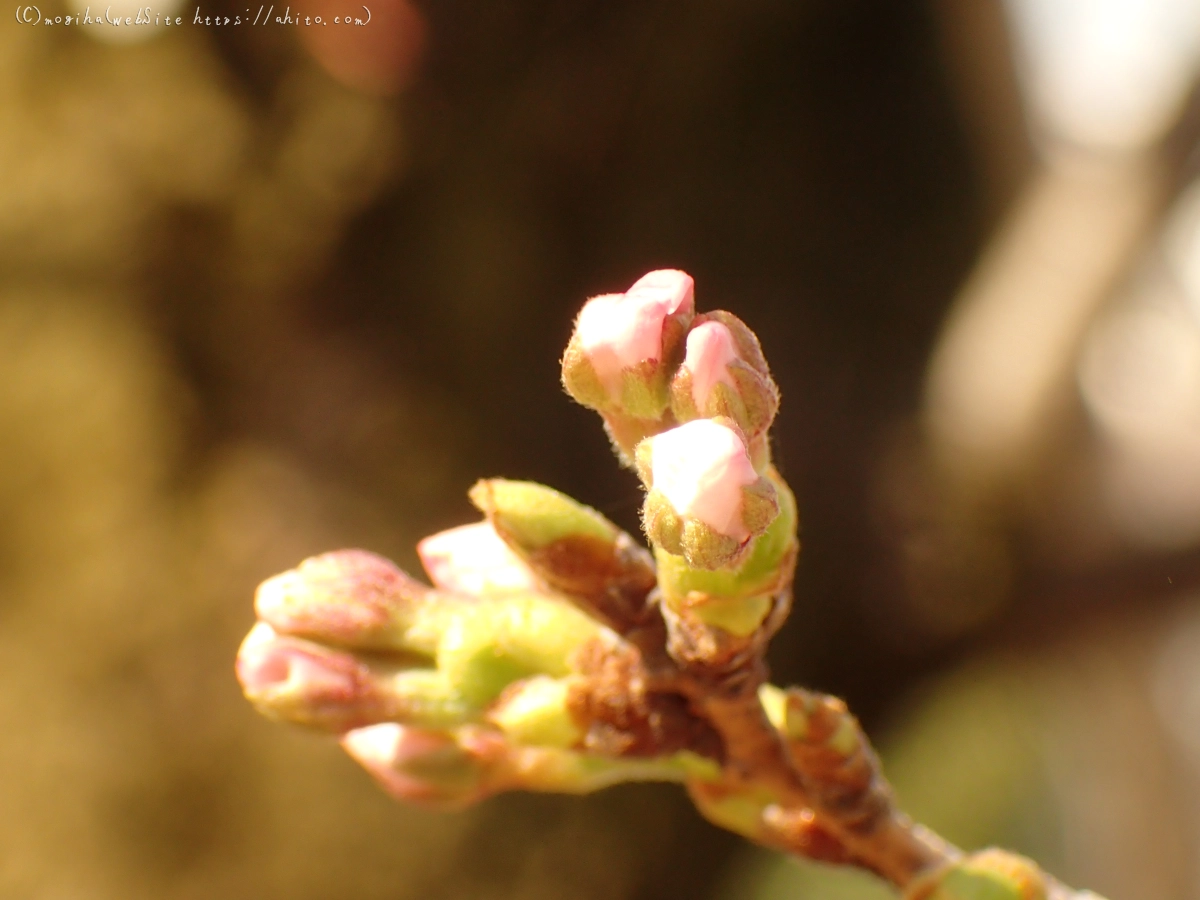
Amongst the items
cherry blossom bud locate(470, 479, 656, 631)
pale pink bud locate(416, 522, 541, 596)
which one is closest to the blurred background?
pale pink bud locate(416, 522, 541, 596)

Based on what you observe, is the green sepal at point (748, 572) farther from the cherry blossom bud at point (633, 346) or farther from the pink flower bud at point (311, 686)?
the pink flower bud at point (311, 686)

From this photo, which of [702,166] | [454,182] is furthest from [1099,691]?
[454,182]

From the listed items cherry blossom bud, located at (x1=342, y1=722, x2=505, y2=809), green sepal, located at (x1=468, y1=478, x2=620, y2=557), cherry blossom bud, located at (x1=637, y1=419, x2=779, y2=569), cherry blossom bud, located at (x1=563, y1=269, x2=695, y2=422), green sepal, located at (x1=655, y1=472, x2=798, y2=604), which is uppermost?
cherry blossom bud, located at (x1=563, y1=269, x2=695, y2=422)

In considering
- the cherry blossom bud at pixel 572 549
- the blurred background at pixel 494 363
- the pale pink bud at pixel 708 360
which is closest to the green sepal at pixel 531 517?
the cherry blossom bud at pixel 572 549

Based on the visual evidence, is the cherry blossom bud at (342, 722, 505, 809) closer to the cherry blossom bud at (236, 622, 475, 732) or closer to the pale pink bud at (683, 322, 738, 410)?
the cherry blossom bud at (236, 622, 475, 732)

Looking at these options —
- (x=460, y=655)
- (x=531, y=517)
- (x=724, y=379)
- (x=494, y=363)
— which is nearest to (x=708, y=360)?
(x=724, y=379)

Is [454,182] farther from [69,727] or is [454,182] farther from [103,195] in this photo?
[69,727]
